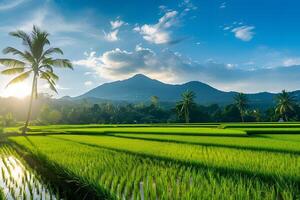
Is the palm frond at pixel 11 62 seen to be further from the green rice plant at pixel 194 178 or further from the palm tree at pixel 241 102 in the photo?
the palm tree at pixel 241 102

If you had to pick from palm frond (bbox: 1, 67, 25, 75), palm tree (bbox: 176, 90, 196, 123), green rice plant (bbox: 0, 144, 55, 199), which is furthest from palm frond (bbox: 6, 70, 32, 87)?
palm tree (bbox: 176, 90, 196, 123)

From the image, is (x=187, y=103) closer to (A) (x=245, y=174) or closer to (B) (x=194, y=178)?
(A) (x=245, y=174)

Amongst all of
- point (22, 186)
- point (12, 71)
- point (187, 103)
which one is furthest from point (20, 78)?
point (187, 103)

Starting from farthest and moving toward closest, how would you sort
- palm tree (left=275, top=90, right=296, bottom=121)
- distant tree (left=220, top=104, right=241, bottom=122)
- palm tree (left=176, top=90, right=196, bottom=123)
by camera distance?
distant tree (left=220, top=104, right=241, bottom=122), palm tree (left=176, top=90, right=196, bottom=123), palm tree (left=275, top=90, right=296, bottom=121)

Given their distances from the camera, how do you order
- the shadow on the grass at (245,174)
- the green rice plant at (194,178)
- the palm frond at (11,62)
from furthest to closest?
the palm frond at (11,62) < the shadow on the grass at (245,174) < the green rice plant at (194,178)

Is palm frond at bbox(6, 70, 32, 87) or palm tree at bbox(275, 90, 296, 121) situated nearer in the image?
palm frond at bbox(6, 70, 32, 87)

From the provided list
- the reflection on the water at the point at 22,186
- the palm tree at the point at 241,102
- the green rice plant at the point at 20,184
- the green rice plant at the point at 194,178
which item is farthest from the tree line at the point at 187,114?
the green rice plant at the point at 194,178

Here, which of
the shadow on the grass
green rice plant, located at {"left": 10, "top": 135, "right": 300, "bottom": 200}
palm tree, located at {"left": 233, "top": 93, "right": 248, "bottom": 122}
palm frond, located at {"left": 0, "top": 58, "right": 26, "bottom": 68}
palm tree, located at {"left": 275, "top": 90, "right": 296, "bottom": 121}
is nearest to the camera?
green rice plant, located at {"left": 10, "top": 135, "right": 300, "bottom": 200}

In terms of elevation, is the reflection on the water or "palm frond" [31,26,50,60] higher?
"palm frond" [31,26,50,60]

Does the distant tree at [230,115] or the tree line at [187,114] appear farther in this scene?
the distant tree at [230,115]

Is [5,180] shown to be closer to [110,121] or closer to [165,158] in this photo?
[165,158]

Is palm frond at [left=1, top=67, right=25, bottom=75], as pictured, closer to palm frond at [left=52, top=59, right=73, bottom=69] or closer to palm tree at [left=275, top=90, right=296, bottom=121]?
palm frond at [left=52, top=59, right=73, bottom=69]

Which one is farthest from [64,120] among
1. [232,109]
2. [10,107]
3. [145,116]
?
[232,109]

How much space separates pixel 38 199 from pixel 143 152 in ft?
14.8
